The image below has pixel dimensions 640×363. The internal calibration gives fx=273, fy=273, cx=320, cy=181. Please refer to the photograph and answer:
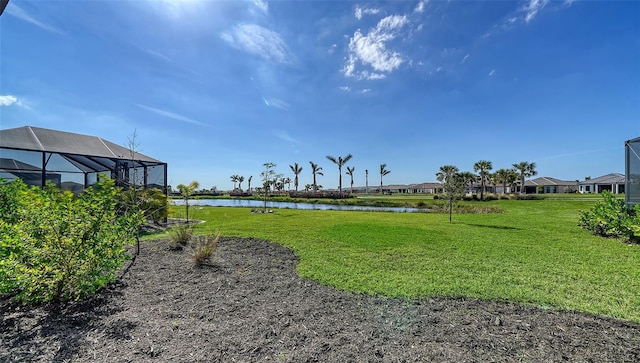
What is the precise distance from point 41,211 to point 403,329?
14.0ft

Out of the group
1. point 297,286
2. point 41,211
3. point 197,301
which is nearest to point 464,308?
point 297,286

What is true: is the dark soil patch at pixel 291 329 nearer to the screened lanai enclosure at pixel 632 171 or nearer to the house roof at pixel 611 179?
the screened lanai enclosure at pixel 632 171

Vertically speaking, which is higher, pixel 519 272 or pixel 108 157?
pixel 108 157

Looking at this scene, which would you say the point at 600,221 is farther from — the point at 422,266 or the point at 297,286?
the point at 297,286

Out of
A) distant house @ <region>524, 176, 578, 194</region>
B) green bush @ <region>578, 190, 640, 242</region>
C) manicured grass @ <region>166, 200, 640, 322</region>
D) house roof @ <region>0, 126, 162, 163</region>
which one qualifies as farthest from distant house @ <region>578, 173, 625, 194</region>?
house roof @ <region>0, 126, 162, 163</region>

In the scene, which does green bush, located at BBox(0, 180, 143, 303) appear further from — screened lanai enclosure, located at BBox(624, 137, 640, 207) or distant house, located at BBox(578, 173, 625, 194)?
distant house, located at BBox(578, 173, 625, 194)

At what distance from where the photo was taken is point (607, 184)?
45062mm

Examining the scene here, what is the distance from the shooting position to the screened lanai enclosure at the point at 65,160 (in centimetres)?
875

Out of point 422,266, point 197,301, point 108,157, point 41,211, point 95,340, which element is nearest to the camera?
point 95,340

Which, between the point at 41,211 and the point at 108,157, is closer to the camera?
the point at 41,211

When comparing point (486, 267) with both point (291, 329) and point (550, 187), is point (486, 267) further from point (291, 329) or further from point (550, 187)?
point (550, 187)

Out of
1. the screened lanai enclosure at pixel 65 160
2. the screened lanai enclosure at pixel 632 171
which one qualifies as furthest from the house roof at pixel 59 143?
the screened lanai enclosure at pixel 632 171

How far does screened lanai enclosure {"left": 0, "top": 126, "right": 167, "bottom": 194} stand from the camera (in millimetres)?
8750

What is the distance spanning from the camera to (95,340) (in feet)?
8.30
